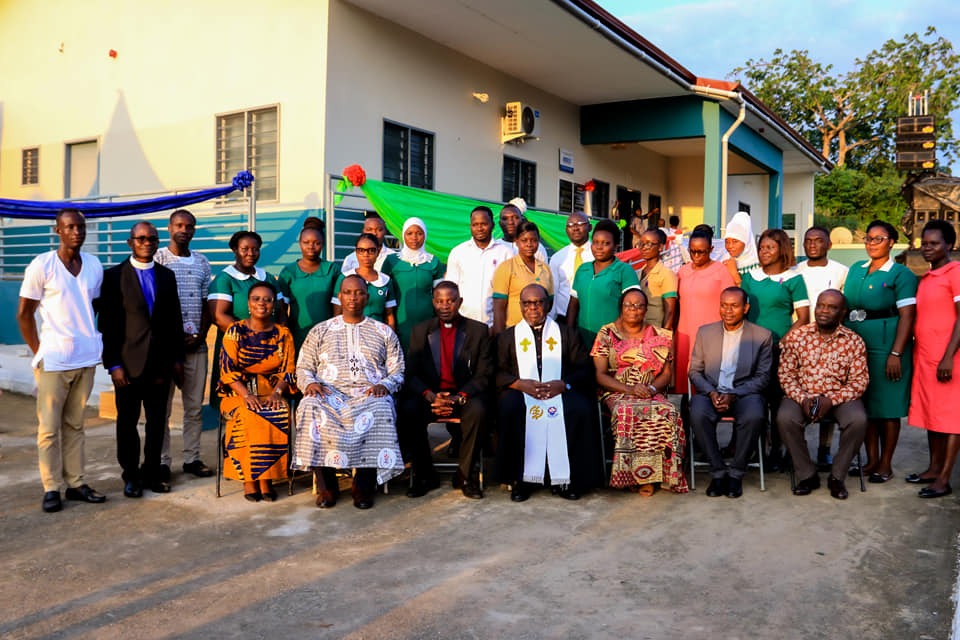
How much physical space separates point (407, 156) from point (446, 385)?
5047mm

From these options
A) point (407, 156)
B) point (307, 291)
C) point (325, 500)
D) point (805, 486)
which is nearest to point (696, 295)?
point (805, 486)

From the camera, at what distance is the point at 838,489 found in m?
5.36

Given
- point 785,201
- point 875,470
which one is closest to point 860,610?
Result: point 875,470

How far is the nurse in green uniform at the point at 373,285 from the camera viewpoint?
19.4 feet

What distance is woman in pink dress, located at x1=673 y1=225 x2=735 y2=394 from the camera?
19.6ft

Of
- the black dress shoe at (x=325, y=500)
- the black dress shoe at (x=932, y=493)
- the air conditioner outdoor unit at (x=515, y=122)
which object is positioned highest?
the air conditioner outdoor unit at (x=515, y=122)

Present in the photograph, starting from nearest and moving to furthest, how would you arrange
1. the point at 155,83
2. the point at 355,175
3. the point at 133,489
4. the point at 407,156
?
the point at 133,489 < the point at 355,175 < the point at 407,156 < the point at 155,83

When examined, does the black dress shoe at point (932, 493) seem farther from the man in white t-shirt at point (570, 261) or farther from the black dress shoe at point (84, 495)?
the black dress shoe at point (84, 495)

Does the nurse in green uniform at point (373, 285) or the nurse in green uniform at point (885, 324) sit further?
the nurse in green uniform at point (373, 285)

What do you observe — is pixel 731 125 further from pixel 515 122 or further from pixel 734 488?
pixel 734 488

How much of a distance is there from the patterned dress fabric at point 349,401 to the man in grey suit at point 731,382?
2.06 meters

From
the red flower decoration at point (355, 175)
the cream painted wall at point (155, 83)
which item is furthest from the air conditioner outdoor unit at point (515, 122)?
the red flower decoration at point (355, 175)

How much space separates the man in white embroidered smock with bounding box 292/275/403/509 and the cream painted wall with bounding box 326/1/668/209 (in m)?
3.94

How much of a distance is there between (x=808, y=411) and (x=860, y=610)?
2.10 metres
